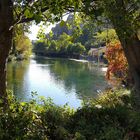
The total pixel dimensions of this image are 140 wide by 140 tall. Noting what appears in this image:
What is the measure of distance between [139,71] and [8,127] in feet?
26.0

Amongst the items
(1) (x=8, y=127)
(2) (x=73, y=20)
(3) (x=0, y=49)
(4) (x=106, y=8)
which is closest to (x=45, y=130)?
(1) (x=8, y=127)

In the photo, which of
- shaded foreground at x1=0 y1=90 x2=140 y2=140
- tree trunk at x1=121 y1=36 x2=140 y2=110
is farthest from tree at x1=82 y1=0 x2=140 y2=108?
shaded foreground at x1=0 y1=90 x2=140 y2=140

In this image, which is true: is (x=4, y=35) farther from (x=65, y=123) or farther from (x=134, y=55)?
(x=134, y=55)

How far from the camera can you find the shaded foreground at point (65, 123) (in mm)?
7316

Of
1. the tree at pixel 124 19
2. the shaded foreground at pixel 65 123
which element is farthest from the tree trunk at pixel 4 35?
the tree at pixel 124 19

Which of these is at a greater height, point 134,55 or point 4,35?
point 4,35

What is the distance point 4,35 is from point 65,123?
2641 mm

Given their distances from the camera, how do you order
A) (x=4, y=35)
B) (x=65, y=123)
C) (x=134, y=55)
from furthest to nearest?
(x=134, y=55)
(x=4, y=35)
(x=65, y=123)

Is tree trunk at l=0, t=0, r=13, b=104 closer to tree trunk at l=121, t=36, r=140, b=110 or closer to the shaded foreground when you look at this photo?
the shaded foreground

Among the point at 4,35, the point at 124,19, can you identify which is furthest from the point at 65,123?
the point at 124,19

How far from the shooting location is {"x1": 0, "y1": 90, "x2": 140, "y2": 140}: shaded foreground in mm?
7316

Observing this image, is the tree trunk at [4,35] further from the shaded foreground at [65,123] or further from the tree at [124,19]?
the tree at [124,19]

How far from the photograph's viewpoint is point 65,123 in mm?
8594

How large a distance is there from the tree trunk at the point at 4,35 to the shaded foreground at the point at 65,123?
1.44 feet
